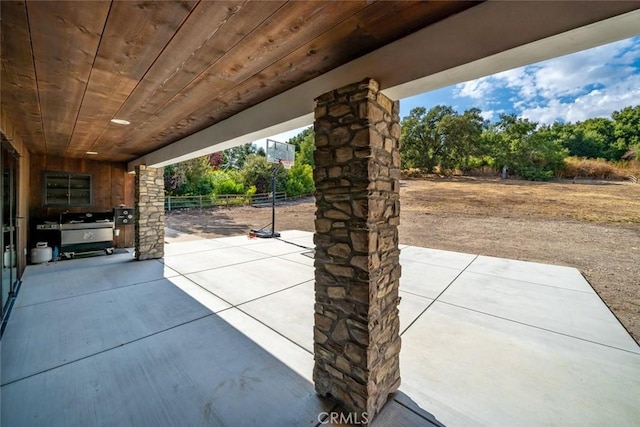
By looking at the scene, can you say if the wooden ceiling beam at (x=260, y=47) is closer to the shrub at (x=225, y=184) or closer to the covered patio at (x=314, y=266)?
the covered patio at (x=314, y=266)

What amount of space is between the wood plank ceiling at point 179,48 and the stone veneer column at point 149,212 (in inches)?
110

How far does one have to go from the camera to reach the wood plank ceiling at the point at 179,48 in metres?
1.19

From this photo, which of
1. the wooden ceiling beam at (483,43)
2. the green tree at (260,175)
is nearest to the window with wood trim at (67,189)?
the wooden ceiling beam at (483,43)

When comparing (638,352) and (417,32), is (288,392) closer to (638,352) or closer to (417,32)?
(417,32)

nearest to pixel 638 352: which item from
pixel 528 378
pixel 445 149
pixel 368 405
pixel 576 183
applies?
pixel 528 378

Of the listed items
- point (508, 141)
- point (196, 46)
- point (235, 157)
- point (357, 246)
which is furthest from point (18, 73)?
point (235, 157)

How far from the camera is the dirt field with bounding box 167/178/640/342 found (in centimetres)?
539

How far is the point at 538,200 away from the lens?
11.6m

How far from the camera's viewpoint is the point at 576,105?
56.3 feet

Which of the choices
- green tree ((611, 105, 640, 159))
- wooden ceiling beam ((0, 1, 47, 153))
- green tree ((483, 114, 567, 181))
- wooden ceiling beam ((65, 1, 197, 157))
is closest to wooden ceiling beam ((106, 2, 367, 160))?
wooden ceiling beam ((65, 1, 197, 157))

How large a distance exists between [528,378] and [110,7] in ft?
12.4

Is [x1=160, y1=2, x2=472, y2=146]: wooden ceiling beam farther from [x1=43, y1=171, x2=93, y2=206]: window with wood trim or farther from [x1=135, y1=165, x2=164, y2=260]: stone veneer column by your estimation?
[x1=43, y1=171, x2=93, y2=206]: window with wood trim

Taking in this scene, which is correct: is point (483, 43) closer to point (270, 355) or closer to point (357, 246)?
point (357, 246)

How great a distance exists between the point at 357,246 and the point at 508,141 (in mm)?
22467
